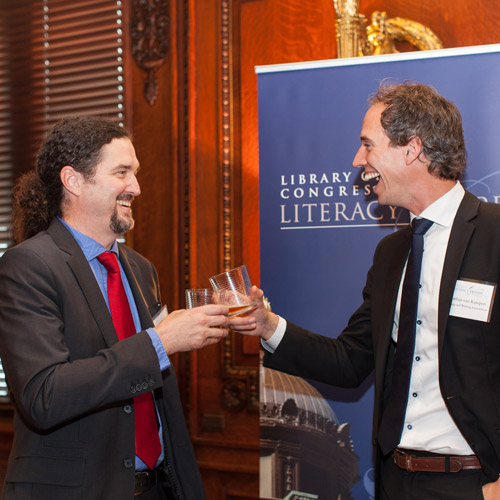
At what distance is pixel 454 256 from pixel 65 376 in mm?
1168

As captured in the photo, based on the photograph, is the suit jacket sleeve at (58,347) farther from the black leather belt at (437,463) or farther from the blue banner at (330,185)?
the blue banner at (330,185)

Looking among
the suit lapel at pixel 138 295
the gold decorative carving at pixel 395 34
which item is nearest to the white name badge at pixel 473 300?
the suit lapel at pixel 138 295

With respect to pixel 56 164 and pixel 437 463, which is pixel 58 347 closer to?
pixel 56 164

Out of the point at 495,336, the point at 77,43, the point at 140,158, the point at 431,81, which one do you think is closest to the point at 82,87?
the point at 77,43

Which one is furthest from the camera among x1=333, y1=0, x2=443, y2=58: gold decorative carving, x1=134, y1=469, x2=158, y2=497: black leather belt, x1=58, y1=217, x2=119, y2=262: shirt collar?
x1=333, y1=0, x2=443, y2=58: gold decorative carving

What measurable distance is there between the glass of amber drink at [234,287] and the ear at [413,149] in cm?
66

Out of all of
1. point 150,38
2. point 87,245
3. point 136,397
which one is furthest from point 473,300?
point 150,38

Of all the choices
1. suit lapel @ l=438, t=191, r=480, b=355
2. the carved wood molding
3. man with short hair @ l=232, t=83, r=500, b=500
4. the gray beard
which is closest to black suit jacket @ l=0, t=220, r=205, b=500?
the gray beard

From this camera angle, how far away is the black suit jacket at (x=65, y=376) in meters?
1.65

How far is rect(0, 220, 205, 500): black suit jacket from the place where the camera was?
1650 mm

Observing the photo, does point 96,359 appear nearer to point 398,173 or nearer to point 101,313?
point 101,313

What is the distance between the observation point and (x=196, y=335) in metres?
1.78

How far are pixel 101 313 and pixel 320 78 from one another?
4.75 ft

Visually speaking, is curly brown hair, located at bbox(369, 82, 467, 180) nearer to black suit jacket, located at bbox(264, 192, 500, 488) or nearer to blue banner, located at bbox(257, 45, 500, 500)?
black suit jacket, located at bbox(264, 192, 500, 488)
